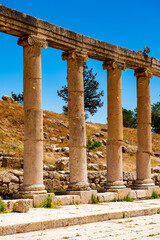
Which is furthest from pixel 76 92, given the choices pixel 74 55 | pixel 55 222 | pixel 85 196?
pixel 55 222

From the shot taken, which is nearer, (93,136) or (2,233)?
(2,233)

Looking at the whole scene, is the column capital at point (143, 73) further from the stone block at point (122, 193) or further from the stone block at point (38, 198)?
A: the stone block at point (38, 198)

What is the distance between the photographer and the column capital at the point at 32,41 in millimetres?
18797

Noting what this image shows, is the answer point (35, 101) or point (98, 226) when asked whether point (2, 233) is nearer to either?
point (98, 226)

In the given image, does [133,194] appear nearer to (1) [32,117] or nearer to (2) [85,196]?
(2) [85,196]

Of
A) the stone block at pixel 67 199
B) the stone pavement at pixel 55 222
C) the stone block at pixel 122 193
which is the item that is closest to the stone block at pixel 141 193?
the stone block at pixel 122 193

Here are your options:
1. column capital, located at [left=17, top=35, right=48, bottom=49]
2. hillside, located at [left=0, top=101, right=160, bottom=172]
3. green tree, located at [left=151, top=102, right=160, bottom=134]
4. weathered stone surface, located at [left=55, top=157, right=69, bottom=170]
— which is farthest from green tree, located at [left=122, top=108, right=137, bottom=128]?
column capital, located at [left=17, top=35, right=48, bottom=49]

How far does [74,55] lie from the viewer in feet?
68.8

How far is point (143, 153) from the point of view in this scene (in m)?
25.0

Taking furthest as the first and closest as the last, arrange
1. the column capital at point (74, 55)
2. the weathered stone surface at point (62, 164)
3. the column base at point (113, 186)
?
the weathered stone surface at point (62, 164)
the column base at point (113, 186)
the column capital at point (74, 55)

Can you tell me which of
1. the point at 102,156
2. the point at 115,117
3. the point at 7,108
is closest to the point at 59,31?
the point at 115,117

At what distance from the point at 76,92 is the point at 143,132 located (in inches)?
266

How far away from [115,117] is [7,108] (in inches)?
1025

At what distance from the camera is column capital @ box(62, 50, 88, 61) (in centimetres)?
2098
